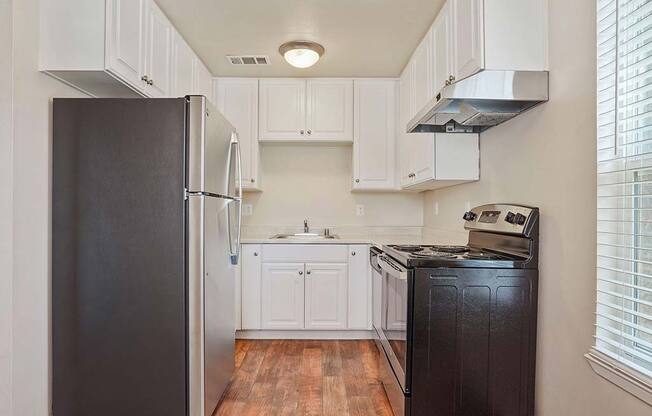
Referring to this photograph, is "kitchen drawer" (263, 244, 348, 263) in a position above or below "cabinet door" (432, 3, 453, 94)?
below

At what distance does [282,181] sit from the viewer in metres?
3.85

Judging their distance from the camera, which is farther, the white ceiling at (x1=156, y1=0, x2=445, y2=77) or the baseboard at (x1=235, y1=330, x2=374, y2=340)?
the baseboard at (x1=235, y1=330, x2=374, y2=340)

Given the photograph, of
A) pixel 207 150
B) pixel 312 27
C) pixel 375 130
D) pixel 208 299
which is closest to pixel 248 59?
pixel 312 27

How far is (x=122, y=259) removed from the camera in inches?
71.3

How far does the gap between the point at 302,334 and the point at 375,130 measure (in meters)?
1.90

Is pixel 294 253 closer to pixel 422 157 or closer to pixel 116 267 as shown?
pixel 422 157

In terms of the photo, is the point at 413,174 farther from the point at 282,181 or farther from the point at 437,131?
the point at 282,181

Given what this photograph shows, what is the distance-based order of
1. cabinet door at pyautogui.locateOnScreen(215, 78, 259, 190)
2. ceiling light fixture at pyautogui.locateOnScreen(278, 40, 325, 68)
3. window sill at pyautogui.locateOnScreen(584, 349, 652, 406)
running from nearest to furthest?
window sill at pyautogui.locateOnScreen(584, 349, 652, 406), ceiling light fixture at pyautogui.locateOnScreen(278, 40, 325, 68), cabinet door at pyautogui.locateOnScreen(215, 78, 259, 190)

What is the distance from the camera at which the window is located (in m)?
1.21

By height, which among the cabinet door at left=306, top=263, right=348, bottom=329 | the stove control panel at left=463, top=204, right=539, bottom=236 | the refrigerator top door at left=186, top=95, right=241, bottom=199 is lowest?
the cabinet door at left=306, top=263, right=348, bottom=329

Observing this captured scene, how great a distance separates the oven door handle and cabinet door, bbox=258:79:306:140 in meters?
1.71

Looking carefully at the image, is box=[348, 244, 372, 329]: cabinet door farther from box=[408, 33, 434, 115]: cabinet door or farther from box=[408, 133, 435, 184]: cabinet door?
box=[408, 33, 434, 115]: cabinet door

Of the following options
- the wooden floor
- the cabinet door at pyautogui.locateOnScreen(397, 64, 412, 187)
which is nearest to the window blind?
the wooden floor

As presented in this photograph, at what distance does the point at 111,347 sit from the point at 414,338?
4.52ft
